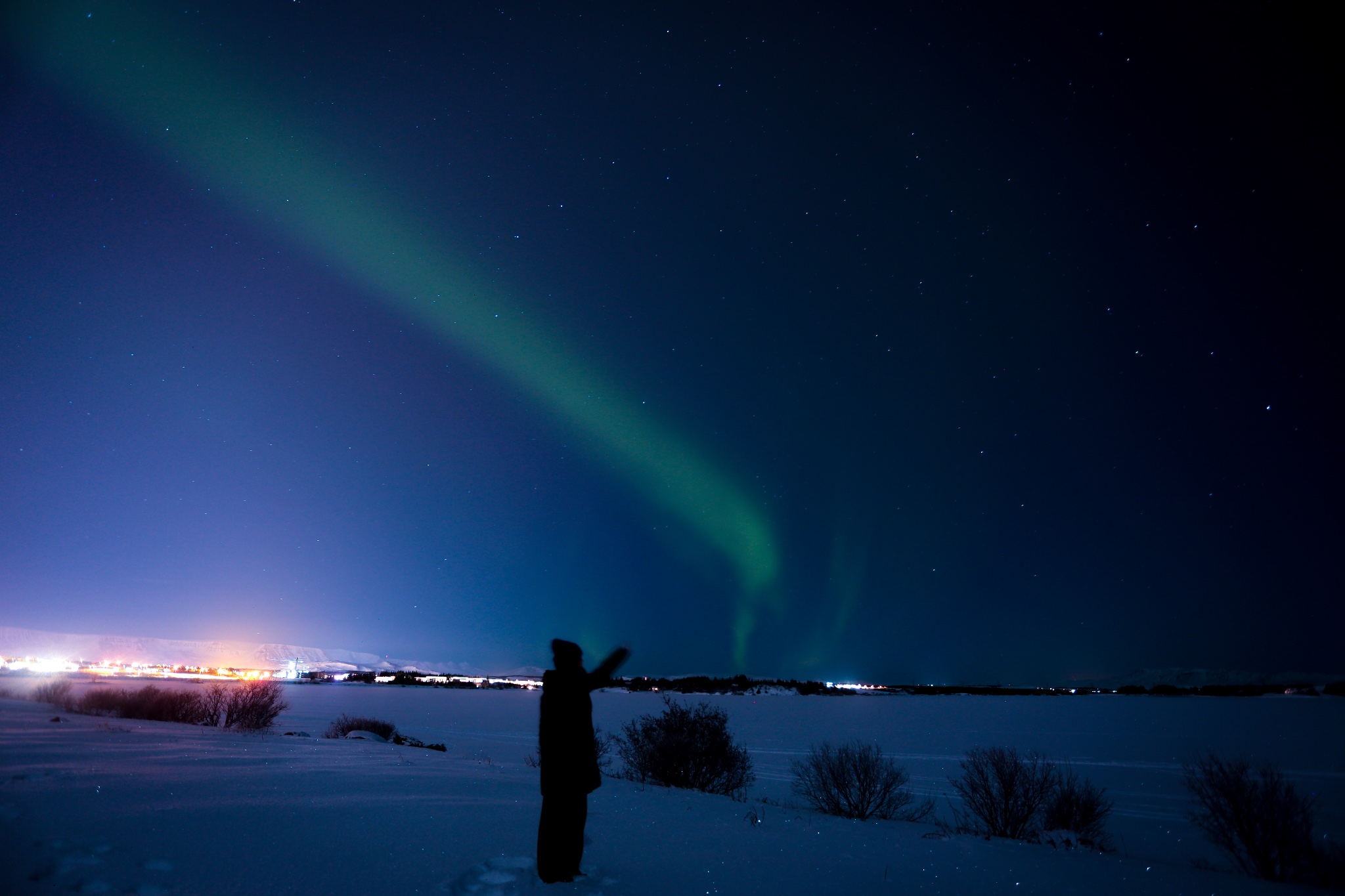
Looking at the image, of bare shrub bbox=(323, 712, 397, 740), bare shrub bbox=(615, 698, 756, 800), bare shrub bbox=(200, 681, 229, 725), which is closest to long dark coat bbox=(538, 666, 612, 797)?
bare shrub bbox=(615, 698, 756, 800)

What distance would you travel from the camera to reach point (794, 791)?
24.9 meters

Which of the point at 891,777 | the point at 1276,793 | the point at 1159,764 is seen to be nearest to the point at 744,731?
the point at 1159,764

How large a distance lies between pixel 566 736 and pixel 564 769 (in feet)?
1.01

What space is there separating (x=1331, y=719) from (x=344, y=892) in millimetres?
138807

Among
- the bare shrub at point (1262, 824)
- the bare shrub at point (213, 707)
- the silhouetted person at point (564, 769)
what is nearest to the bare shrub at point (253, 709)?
the bare shrub at point (213, 707)

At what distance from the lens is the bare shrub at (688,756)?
77.0ft

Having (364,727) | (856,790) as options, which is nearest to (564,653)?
(856,790)

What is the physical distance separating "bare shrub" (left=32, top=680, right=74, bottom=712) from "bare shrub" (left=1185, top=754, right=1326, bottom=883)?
51.1m

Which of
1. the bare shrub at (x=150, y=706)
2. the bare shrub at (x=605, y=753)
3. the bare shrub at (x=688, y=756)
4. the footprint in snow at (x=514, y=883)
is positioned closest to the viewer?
the footprint in snow at (x=514, y=883)

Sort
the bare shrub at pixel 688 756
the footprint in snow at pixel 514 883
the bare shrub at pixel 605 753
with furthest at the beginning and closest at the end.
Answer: the bare shrub at pixel 605 753 → the bare shrub at pixel 688 756 → the footprint in snow at pixel 514 883

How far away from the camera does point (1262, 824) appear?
644 inches

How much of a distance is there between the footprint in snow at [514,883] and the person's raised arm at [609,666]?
5.81ft

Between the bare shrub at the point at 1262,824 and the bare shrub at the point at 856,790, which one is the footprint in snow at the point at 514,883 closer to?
the bare shrub at the point at 856,790

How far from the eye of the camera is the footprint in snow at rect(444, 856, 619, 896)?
5785mm
